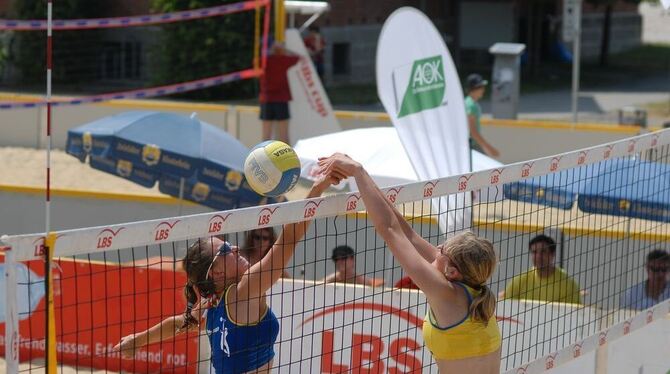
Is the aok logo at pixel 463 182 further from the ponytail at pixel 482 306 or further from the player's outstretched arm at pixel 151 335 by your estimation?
the player's outstretched arm at pixel 151 335

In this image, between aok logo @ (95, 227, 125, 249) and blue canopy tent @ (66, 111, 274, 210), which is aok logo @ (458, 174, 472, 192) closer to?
aok logo @ (95, 227, 125, 249)

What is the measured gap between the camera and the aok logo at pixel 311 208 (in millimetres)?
4546

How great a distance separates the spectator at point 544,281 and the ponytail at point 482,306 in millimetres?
3043

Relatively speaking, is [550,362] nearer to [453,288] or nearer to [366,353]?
[366,353]

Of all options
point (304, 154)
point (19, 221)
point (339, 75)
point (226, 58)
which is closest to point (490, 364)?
point (304, 154)

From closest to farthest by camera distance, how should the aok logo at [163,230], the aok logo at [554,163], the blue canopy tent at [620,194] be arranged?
1. the aok logo at [163,230]
2. the aok logo at [554,163]
3. the blue canopy tent at [620,194]

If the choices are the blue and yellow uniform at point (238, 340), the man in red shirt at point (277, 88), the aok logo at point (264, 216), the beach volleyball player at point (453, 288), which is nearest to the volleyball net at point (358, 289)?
the aok logo at point (264, 216)

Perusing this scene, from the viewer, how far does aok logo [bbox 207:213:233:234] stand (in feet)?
14.2

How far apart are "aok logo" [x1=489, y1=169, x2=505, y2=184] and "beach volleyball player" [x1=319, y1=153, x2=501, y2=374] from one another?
1.17 metres

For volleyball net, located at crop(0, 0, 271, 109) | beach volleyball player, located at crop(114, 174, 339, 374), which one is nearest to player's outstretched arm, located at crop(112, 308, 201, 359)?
beach volleyball player, located at crop(114, 174, 339, 374)

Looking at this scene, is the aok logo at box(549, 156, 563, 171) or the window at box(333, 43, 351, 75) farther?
the window at box(333, 43, 351, 75)

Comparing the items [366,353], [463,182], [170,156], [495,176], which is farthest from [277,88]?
[463,182]

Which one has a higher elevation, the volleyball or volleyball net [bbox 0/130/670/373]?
the volleyball

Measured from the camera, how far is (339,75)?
89.1 feet
